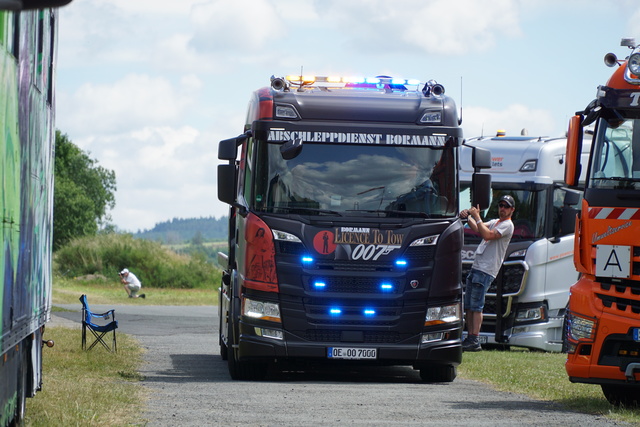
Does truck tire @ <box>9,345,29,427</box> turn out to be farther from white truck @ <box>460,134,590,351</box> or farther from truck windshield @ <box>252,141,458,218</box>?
white truck @ <box>460,134,590,351</box>

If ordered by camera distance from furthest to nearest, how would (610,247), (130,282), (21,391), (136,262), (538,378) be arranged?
1. (136,262)
2. (130,282)
3. (538,378)
4. (610,247)
5. (21,391)

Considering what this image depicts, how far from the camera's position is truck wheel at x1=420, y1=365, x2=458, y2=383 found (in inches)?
543

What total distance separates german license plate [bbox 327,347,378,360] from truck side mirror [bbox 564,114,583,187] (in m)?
3.13

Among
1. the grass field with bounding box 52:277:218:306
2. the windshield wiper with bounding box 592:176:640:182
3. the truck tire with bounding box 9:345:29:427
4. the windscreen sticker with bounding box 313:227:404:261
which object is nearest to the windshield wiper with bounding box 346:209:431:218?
the windscreen sticker with bounding box 313:227:404:261

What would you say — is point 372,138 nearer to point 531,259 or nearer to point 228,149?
point 228,149

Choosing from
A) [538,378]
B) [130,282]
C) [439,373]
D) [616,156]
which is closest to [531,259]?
[538,378]

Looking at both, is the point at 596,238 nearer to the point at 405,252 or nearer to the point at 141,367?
the point at 405,252

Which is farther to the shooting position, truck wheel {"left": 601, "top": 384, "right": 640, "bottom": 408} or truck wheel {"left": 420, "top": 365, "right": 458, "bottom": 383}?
truck wheel {"left": 420, "top": 365, "right": 458, "bottom": 383}

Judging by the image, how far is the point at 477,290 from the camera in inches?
666

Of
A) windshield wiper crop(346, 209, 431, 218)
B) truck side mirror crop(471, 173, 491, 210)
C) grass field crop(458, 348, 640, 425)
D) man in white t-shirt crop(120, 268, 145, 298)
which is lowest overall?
man in white t-shirt crop(120, 268, 145, 298)

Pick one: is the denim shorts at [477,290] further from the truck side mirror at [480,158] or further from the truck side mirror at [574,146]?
the truck side mirror at [574,146]

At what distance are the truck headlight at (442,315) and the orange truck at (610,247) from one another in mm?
2238

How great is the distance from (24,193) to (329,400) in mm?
4296

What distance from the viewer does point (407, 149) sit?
13344 mm
